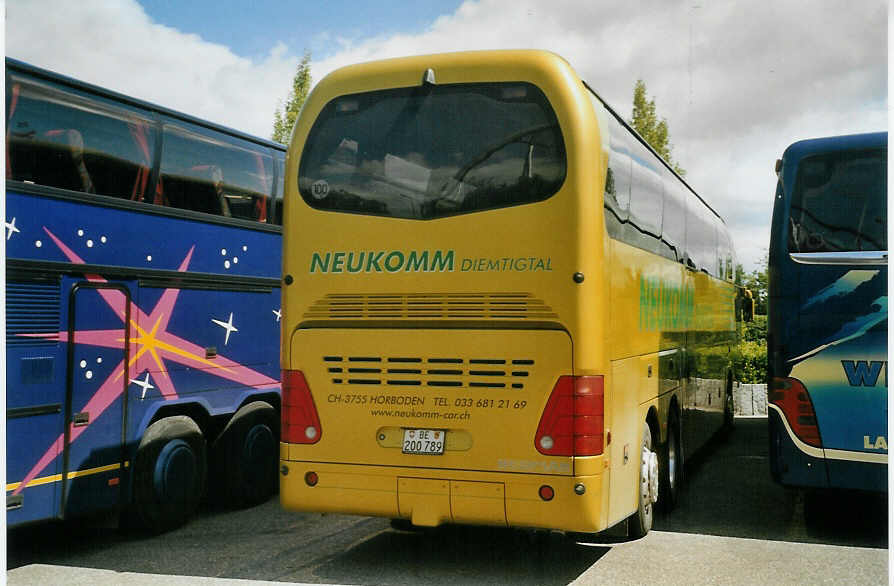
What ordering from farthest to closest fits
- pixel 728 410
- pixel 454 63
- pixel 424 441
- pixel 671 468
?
pixel 728 410, pixel 671 468, pixel 454 63, pixel 424 441

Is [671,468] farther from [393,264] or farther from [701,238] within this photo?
[393,264]

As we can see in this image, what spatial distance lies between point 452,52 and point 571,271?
6.11 feet

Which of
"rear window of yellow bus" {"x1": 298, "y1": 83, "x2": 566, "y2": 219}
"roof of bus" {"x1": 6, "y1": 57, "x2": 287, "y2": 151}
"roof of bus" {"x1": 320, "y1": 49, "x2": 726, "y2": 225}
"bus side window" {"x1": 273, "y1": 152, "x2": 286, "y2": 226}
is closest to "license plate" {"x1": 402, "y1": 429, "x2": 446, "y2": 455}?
"rear window of yellow bus" {"x1": 298, "y1": 83, "x2": 566, "y2": 219}

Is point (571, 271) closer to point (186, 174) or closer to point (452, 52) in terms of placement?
point (452, 52)

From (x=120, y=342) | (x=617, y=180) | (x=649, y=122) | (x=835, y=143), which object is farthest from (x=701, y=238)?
(x=649, y=122)

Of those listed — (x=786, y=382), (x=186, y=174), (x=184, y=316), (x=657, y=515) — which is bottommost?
(x=657, y=515)

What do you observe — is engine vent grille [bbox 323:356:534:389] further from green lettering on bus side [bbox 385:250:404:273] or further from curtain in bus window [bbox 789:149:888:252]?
curtain in bus window [bbox 789:149:888:252]

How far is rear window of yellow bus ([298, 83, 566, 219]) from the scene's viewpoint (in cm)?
682

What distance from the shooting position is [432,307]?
7066 millimetres

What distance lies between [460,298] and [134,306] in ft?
9.86

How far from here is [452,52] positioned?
23.6 ft

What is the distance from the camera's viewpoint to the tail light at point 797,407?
8.39 metres

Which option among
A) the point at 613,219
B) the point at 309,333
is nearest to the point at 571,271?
the point at 613,219

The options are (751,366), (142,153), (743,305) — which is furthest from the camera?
(751,366)
